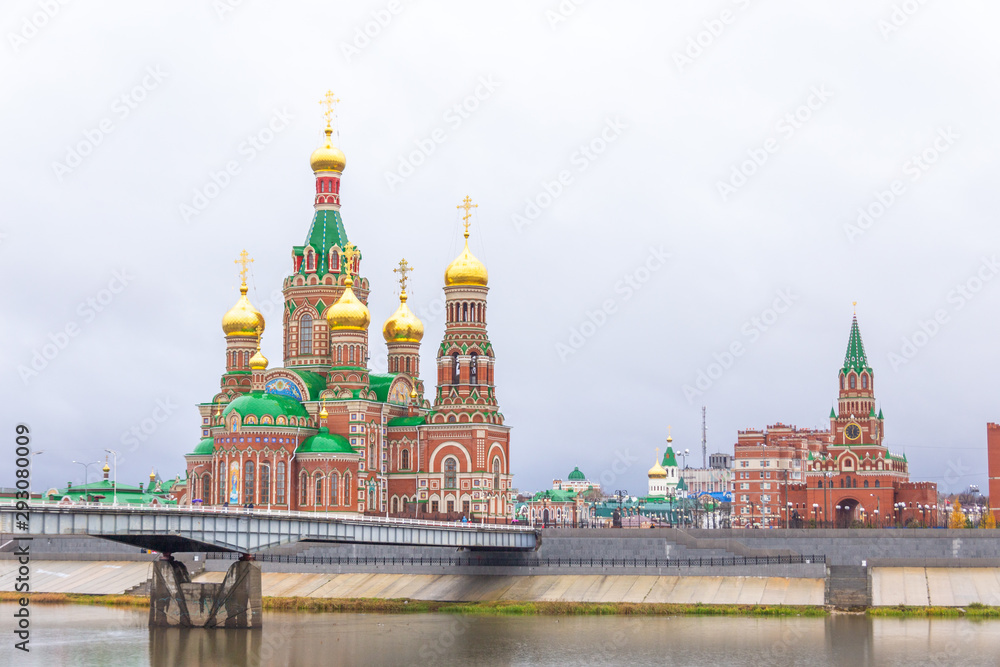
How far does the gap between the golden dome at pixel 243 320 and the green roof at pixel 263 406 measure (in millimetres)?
13641

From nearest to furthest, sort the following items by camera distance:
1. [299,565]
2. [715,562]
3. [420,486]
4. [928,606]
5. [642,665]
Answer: [642,665], [928,606], [715,562], [299,565], [420,486]

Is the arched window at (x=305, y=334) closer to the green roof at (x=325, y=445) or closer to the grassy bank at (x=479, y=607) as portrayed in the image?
the green roof at (x=325, y=445)

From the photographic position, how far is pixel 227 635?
63500 millimetres

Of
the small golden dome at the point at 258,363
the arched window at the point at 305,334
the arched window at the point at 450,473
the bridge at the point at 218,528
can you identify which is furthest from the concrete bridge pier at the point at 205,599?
the arched window at the point at 305,334

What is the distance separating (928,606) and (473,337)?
45.7 metres

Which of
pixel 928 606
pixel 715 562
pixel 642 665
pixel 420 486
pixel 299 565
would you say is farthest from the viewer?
pixel 420 486

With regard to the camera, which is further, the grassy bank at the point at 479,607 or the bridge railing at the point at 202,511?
the grassy bank at the point at 479,607

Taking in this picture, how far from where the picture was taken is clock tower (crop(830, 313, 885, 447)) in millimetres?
152000

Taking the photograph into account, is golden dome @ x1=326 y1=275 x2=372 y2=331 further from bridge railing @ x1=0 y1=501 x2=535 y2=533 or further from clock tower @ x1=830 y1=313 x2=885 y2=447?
clock tower @ x1=830 y1=313 x2=885 y2=447

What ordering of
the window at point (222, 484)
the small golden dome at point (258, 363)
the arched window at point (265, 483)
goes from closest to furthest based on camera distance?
the window at point (222, 484) < the arched window at point (265, 483) < the small golden dome at point (258, 363)

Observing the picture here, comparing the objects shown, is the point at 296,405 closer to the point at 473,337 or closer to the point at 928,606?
the point at 473,337

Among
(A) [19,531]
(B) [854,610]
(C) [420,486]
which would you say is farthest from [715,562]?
(A) [19,531]

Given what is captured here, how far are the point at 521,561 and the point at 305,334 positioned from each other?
33.5 meters

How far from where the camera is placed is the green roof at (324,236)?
113 metres
